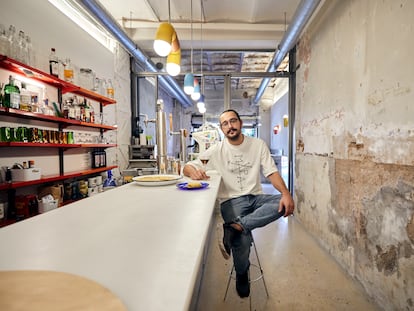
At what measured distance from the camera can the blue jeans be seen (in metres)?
1.61

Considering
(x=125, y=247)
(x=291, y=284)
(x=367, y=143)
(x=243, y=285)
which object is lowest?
(x=291, y=284)

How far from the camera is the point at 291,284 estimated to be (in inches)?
80.6

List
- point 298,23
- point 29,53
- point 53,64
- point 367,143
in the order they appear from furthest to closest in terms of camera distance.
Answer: point 298,23
point 53,64
point 29,53
point 367,143

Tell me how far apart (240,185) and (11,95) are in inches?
75.2

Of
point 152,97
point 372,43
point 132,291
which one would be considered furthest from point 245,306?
point 152,97

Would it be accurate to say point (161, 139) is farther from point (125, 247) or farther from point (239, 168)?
point (125, 247)

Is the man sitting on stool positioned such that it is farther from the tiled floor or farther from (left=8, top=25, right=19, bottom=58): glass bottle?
(left=8, top=25, right=19, bottom=58): glass bottle

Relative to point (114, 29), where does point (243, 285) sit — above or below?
below

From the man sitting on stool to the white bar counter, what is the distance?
2.67 feet

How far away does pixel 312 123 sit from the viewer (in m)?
3.22

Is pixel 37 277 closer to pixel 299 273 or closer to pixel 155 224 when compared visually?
pixel 155 224

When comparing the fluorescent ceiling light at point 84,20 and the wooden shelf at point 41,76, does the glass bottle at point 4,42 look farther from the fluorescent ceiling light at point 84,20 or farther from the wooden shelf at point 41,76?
the fluorescent ceiling light at point 84,20

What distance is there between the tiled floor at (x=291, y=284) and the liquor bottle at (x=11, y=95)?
6.89 feet

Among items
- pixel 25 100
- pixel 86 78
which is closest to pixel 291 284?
pixel 25 100
